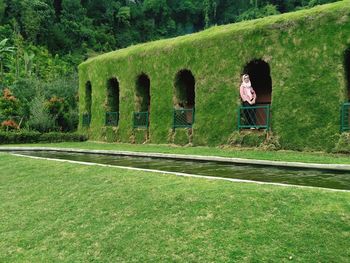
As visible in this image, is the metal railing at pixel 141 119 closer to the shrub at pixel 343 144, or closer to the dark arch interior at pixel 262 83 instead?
the dark arch interior at pixel 262 83

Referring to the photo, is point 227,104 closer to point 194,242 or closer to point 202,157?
point 202,157

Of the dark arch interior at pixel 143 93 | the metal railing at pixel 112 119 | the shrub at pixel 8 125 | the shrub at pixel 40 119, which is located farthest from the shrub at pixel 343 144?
the shrub at pixel 8 125

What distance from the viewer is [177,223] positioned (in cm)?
636

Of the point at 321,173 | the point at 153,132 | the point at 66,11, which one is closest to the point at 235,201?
the point at 321,173

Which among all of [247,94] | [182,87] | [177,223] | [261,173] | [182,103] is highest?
[182,87]

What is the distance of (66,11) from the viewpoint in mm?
62344

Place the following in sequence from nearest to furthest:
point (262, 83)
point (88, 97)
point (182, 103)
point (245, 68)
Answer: point (245, 68), point (262, 83), point (182, 103), point (88, 97)

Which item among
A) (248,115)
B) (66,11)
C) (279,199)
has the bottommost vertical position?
(279,199)

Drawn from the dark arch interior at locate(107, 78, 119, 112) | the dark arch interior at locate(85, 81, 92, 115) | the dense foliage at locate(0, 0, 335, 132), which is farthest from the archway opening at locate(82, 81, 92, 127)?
the dense foliage at locate(0, 0, 335, 132)

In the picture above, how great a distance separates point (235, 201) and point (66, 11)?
6033 centimetres

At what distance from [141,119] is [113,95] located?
3789 mm

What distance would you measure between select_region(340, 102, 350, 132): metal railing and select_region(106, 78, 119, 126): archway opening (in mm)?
13168

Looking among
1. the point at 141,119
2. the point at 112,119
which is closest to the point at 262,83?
the point at 141,119

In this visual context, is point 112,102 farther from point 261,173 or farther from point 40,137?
point 261,173
